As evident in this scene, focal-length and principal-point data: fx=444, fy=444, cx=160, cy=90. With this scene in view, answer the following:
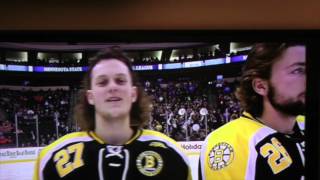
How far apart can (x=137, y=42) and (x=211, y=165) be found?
0.66m

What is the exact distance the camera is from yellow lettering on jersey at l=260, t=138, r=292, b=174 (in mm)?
2037

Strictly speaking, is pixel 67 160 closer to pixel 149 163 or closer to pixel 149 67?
pixel 149 163

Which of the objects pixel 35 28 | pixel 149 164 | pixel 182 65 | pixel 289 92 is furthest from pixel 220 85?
pixel 35 28

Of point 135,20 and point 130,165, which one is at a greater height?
point 135,20

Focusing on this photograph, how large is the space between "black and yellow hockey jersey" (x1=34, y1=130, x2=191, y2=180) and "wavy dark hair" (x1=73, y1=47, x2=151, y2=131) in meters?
0.05

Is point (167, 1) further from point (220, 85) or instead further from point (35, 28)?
point (35, 28)

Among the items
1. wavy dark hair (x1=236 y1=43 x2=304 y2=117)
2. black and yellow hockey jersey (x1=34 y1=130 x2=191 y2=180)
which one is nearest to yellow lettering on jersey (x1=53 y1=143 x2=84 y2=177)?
black and yellow hockey jersey (x1=34 y1=130 x2=191 y2=180)

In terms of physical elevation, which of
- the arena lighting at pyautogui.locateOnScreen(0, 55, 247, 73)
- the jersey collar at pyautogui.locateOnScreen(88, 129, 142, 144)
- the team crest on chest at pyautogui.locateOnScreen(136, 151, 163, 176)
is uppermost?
the arena lighting at pyautogui.locateOnScreen(0, 55, 247, 73)

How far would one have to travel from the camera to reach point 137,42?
6.77ft

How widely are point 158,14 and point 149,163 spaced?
74 cm

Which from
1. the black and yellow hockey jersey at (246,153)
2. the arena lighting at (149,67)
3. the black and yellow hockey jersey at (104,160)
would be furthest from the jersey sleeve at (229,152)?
the arena lighting at (149,67)

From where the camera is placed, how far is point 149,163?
1992 millimetres

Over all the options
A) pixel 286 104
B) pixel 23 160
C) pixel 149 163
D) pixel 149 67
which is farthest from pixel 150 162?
pixel 286 104

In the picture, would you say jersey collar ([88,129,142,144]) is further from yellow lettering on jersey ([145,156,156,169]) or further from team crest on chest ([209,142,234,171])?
team crest on chest ([209,142,234,171])
